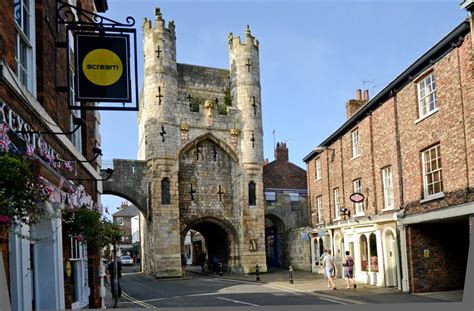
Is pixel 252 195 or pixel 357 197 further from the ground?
pixel 252 195

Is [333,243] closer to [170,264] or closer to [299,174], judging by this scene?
[170,264]

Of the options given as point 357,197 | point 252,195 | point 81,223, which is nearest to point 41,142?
point 81,223

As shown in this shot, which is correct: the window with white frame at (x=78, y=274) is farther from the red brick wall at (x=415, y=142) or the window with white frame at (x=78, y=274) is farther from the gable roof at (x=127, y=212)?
the gable roof at (x=127, y=212)

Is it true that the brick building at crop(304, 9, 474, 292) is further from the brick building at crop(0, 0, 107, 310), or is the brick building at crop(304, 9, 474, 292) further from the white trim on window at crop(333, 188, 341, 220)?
the brick building at crop(0, 0, 107, 310)

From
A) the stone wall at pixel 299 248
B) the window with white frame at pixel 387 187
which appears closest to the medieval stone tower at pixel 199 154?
the stone wall at pixel 299 248

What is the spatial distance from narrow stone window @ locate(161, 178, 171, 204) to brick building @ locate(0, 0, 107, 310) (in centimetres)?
1846

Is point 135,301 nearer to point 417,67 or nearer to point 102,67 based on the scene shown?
point 417,67

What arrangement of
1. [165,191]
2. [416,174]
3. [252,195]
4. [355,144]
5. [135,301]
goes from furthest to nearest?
[252,195], [165,191], [355,144], [135,301], [416,174]

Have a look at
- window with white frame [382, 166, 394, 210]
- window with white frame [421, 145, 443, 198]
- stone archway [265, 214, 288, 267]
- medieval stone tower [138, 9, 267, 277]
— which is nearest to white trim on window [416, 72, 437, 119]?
window with white frame [421, 145, 443, 198]

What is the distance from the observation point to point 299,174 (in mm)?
44250

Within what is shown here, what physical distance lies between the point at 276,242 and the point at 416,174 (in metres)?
22.1

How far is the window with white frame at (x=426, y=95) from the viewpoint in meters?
16.2

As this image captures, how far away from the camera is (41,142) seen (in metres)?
7.65

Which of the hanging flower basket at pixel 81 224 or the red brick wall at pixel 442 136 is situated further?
the red brick wall at pixel 442 136
